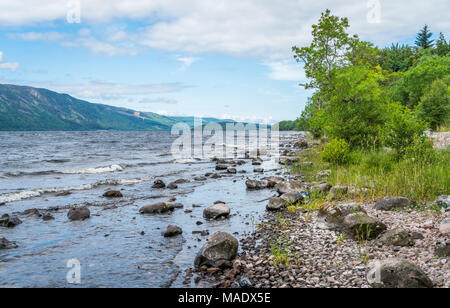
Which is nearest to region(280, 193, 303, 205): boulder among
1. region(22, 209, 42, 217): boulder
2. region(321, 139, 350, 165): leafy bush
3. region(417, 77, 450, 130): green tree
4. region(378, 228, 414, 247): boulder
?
region(378, 228, 414, 247): boulder

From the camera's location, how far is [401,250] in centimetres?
721

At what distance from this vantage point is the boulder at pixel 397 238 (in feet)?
24.4

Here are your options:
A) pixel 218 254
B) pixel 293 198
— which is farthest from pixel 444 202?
pixel 218 254

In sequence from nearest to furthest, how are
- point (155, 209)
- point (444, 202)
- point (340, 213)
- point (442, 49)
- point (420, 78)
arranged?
point (444, 202)
point (340, 213)
point (155, 209)
point (420, 78)
point (442, 49)

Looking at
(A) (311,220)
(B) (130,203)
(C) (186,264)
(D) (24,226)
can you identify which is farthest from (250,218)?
(D) (24,226)

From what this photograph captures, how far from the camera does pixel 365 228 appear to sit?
859 centimetres

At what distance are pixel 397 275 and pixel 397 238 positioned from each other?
2148mm

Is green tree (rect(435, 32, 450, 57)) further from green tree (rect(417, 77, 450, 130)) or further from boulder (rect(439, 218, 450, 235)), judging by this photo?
boulder (rect(439, 218, 450, 235))

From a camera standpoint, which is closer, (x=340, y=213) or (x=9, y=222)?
(x=340, y=213)

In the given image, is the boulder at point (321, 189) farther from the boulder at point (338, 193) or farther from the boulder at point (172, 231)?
the boulder at point (172, 231)

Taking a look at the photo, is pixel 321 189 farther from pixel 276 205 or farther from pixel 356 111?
pixel 356 111

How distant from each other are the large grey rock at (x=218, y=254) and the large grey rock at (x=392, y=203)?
589 cm

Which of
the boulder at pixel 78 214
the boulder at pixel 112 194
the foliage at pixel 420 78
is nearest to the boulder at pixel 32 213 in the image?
the boulder at pixel 78 214
